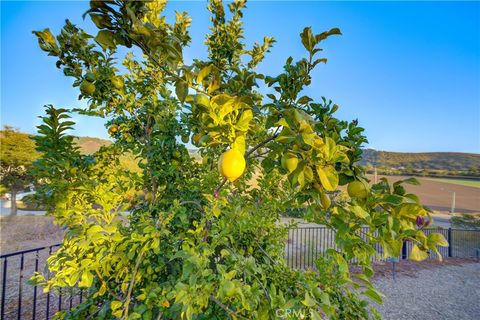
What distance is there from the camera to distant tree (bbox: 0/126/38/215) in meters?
10.2

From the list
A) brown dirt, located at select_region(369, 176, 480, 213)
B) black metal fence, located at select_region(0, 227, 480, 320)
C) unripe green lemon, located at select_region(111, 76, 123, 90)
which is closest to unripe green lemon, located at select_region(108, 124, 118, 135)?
unripe green lemon, located at select_region(111, 76, 123, 90)

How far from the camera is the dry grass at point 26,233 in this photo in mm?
7035

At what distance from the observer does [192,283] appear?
772mm

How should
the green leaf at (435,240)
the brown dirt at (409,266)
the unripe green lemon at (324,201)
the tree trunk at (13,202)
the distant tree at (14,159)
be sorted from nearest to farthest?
the green leaf at (435,240) → the unripe green lemon at (324,201) → the brown dirt at (409,266) → the distant tree at (14,159) → the tree trunk at (13,202)

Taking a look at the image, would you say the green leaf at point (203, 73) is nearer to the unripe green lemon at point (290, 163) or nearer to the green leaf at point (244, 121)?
the green leaf at point (244, 121)

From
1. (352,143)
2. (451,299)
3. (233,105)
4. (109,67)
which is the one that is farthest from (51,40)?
(451,299)

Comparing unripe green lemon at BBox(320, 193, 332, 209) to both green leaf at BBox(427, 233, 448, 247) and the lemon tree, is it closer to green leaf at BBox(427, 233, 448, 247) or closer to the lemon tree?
the lemon tree

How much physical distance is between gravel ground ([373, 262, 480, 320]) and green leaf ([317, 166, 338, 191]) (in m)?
4.87

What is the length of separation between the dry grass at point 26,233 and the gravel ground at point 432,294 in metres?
8.81

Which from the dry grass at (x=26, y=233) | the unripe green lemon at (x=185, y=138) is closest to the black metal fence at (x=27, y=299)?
the dry grass at (x=26, y=233)

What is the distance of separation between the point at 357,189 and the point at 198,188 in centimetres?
85

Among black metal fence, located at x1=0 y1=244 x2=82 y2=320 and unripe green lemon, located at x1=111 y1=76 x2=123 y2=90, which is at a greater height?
unripe green lemon, located at x1=111 y1=76 x2=123 y2=90

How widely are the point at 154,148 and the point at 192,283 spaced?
0.83m

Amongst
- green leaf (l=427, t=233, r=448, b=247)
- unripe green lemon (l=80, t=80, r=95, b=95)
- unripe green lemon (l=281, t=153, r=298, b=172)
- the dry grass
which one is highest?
unripe green lemon (l=80, t=80, r=95, b=95)
